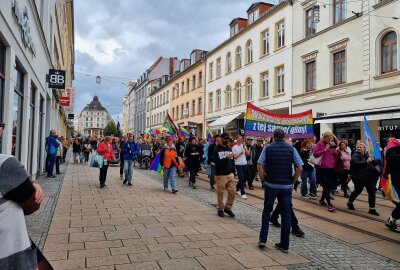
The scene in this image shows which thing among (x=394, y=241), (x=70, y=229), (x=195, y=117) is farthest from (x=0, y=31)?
(x=195, y=117)

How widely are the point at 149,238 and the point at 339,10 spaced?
18689mm

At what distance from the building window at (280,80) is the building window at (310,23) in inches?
128

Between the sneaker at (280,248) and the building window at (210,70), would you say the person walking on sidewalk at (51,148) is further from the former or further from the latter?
the building window at (210,70)

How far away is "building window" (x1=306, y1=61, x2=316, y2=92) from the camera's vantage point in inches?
869

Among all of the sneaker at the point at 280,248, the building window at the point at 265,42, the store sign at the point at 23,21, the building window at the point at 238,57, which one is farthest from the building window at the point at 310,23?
the sneaker at the point at 280,248

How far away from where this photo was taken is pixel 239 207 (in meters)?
8.88

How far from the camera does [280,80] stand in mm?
25234

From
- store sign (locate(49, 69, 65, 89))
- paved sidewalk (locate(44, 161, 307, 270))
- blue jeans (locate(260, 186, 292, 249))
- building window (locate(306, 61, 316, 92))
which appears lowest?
paved sidewalk (locate(44, 161, 307, 270))

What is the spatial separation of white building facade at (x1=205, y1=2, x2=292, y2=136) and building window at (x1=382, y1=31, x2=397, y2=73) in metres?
7.08

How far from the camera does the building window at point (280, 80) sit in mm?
24861

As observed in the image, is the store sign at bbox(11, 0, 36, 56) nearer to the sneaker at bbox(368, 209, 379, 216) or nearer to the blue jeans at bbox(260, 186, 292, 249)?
the blue jeans at bbox(260, 186, 292, 249)

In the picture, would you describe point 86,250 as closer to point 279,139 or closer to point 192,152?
point 279,139

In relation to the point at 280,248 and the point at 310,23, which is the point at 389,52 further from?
the point at 280,248

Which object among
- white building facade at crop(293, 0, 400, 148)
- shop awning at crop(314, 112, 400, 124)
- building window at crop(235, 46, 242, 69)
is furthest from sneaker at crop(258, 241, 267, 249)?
building window at crop(235, 46, 242, 69)
